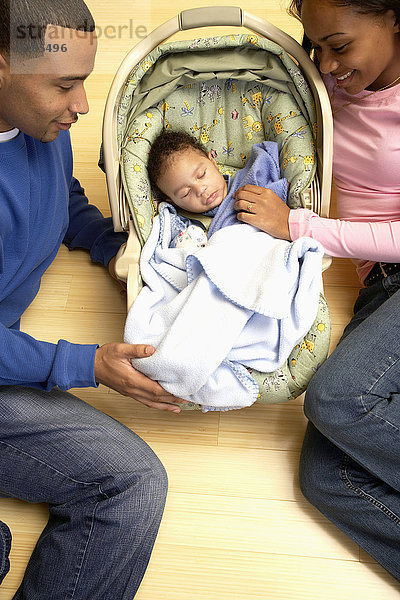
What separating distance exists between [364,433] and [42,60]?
Answer: 0.99 metres

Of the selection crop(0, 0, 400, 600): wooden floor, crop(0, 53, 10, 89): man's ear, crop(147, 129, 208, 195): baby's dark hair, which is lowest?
crop(0, 0, 400, 600): wooden floor

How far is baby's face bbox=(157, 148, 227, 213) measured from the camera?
153 cm

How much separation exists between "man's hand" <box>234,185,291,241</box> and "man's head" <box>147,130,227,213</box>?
0.14 m

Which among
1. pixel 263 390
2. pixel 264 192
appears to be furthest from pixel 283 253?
pixel 263 390

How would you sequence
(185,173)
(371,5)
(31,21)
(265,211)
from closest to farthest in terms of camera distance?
(31,21) → (371,5) → (265,211) → (185,173)

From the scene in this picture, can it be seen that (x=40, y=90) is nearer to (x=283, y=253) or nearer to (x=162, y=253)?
(x=162, y=253)

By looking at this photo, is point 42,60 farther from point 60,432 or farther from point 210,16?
point 60,432

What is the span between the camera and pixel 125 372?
4.27 ft

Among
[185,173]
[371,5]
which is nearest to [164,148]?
[185,173]

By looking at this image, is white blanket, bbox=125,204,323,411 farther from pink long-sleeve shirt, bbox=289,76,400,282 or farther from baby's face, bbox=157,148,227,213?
baby's face, bbox=157,148,227,213

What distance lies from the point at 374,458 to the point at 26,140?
1.03m

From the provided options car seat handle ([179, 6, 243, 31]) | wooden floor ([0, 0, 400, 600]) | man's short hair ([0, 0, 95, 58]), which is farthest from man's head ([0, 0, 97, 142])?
wooden floor ([0, 0, 400, 600])

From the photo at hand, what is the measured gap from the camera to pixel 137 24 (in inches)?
100

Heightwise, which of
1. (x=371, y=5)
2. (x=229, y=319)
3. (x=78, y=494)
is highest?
(x=371, y=5)
